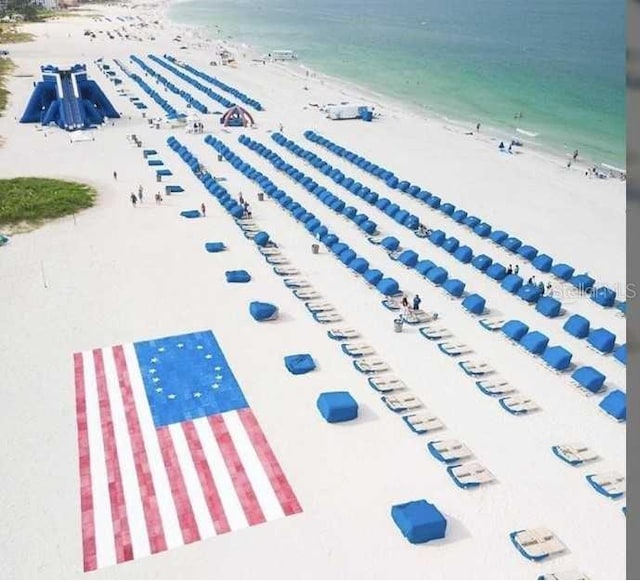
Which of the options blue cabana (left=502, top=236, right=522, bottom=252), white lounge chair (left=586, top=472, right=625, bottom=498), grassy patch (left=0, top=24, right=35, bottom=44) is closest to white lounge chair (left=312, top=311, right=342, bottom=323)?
blue cabana (left=502, top=236, right=522, bottom=252)

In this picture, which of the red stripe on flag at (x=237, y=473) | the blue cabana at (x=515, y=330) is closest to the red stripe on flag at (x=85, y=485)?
the red stripe on flag at (x=237, y=473)

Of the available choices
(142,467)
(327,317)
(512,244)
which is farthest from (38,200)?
(512,244)

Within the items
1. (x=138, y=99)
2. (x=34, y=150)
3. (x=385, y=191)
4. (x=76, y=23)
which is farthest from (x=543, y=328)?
(x=76, y=23)

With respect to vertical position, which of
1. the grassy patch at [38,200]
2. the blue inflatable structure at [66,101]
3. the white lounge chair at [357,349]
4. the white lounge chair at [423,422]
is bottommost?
the white lounge chair at [423,422]

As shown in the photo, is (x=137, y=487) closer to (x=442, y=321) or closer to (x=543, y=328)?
(x=442, y=321)

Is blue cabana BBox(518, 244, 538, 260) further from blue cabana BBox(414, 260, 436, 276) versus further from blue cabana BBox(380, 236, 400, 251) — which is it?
blue cabana BBox(380, 236, 400, 251)

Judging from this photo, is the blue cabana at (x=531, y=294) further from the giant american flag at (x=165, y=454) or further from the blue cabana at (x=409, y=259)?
the giant american flag at (x=165, y=454)
